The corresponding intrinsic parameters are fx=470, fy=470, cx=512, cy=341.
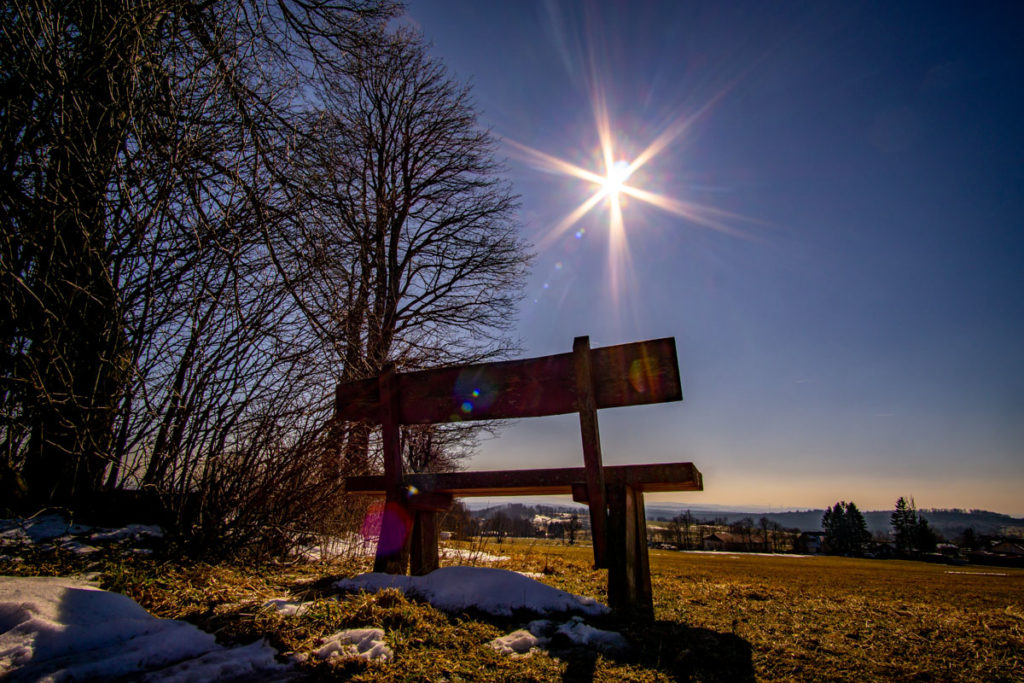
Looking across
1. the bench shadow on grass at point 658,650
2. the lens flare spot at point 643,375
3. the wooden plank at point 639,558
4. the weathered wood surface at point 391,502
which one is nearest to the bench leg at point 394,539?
the weathered wood surface at point 391,502

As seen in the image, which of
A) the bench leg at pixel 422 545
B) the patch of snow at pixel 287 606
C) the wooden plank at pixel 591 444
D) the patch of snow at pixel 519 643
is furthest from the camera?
the bench leg at pixel 422 545

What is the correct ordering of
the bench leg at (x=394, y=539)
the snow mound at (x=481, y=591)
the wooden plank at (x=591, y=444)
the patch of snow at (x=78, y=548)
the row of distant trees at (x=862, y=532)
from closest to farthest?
the snow mound at (x=481, y=591) → the wooden plank at (x=591, y=444) → the patch of snow at (x=78, y=548) → the bench leg at (x=394, y=539) → the row of distant trees at (x=862, y=532)

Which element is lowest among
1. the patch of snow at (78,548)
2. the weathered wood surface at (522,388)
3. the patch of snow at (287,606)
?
the patch of snow at (287,606)

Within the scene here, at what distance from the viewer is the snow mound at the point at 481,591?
2699 mm

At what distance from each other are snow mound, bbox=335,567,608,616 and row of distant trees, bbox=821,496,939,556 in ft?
282

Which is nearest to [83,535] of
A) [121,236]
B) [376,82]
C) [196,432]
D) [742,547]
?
[196,432]

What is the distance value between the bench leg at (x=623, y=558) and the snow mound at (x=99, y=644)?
1915 mm

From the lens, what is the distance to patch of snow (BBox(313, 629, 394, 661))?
6.08ft

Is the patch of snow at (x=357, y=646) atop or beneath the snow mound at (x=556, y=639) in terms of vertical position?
atop

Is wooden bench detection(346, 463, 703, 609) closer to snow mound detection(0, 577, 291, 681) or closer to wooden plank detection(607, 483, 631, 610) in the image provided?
wooden plank detection(607, 483, 631, 610)

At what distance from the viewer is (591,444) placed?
2959 millimetres

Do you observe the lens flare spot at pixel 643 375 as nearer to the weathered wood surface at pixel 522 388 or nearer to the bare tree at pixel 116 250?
the weathered wood surface at pixel 522 388

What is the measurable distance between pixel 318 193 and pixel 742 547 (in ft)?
267

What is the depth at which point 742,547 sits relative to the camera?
69.8 meters
